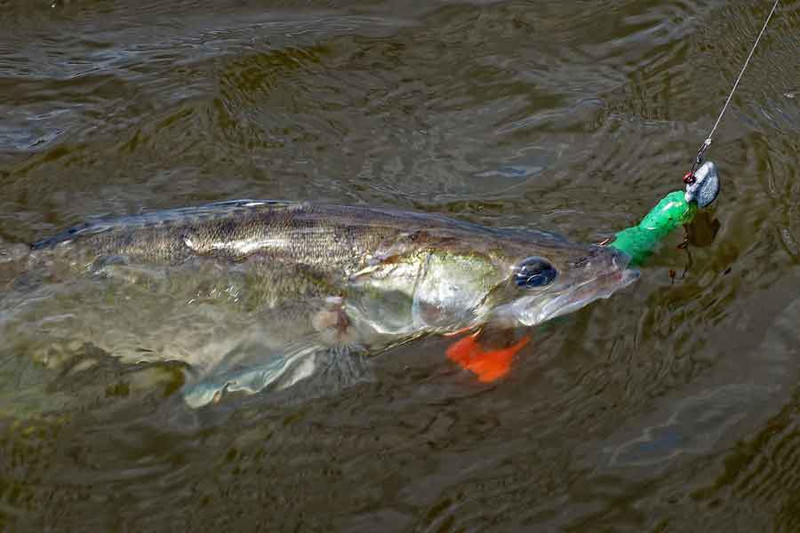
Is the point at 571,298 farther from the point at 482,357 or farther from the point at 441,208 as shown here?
the point at 441,208

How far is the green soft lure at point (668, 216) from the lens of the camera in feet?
17.4

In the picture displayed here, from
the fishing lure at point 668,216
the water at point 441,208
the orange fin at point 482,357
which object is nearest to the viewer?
the water at point 441,208

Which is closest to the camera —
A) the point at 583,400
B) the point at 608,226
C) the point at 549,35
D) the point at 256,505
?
the point at 256,505

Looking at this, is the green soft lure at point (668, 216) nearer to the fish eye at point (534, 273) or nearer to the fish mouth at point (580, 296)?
the fish mouth at point (580, 296)

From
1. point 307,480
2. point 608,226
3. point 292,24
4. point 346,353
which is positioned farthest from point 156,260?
point 292,24

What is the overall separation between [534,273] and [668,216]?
0.95 metres

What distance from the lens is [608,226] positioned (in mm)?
5750

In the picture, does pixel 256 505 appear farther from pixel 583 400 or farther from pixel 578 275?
pixel 578 275

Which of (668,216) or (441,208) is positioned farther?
(441,208)

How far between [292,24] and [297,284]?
3.55 metres

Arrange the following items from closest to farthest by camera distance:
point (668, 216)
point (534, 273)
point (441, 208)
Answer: point (534, 273)
point (668, 216)
point (441, 208)

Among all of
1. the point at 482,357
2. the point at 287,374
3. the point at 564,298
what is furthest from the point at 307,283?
the point at 564,298

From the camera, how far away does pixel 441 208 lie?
19.7ft

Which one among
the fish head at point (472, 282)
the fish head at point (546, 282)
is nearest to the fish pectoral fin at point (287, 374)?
the fish head at point (472, 282)
